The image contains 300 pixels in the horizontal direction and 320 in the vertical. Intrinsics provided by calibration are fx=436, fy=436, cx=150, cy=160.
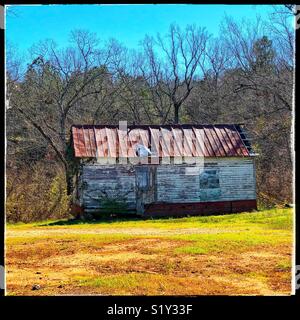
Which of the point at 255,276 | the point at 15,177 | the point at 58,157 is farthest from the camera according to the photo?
the point at 58,157

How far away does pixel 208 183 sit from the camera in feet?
49.9

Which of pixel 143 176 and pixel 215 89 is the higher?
pixel 215 89

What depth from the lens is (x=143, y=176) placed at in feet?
48.2

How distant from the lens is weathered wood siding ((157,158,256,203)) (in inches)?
583

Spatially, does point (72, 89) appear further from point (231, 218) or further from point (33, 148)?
point (231, 218)

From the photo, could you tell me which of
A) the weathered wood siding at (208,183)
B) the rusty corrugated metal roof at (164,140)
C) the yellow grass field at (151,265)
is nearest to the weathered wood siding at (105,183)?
the rusty corrugated metal roof at (164,140)

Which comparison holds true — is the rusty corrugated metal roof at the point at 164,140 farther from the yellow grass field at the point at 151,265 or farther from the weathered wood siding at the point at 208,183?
the yellow grass field at the point at 151,265

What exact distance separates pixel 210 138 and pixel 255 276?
11.3 meters

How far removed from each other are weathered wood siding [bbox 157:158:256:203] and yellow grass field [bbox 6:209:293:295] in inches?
258

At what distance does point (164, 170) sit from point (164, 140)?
40.4 inches

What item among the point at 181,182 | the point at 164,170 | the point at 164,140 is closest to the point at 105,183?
the point at 164,170

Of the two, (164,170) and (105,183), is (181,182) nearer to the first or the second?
(164,170)

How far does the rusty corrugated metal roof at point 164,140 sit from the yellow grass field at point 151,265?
6282 mm
